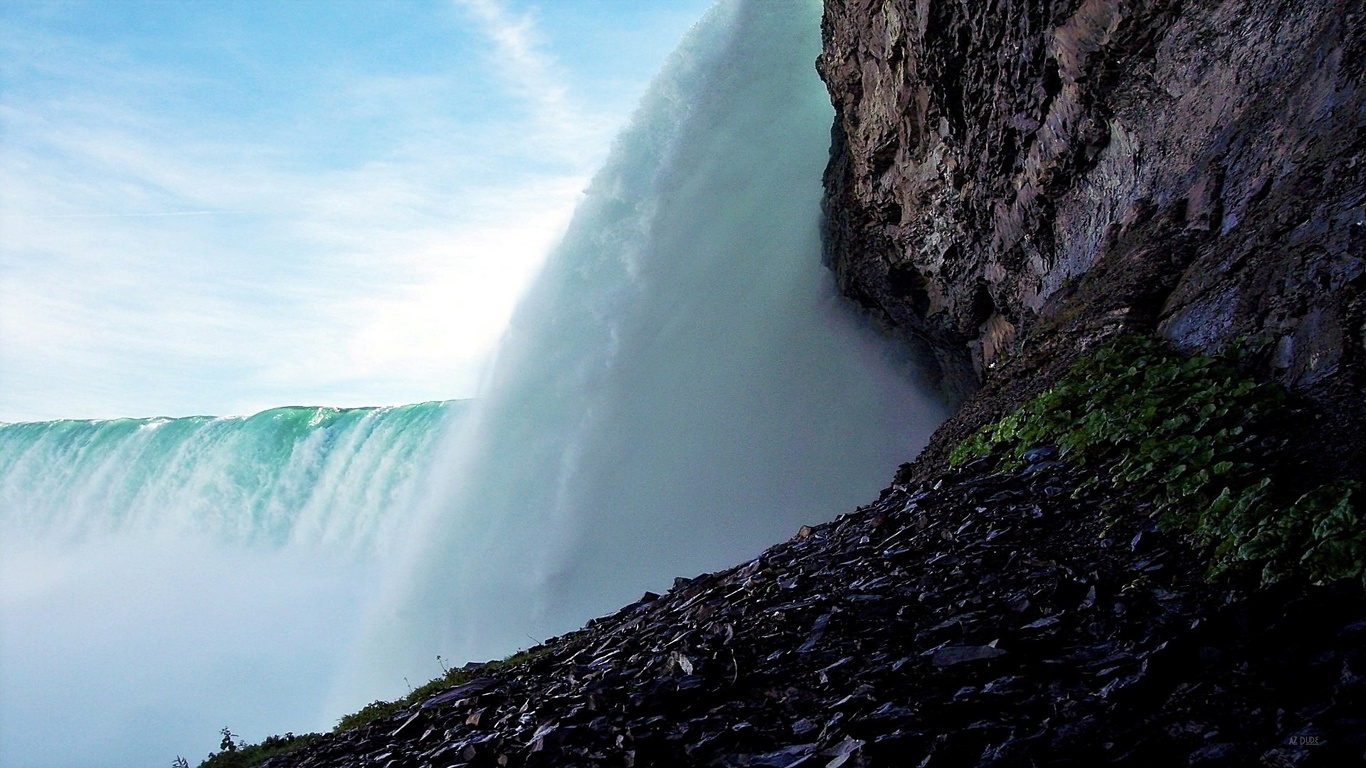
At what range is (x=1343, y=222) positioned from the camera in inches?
217

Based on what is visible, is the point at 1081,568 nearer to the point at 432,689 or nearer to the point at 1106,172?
the point at 432,689

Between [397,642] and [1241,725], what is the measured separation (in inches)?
608

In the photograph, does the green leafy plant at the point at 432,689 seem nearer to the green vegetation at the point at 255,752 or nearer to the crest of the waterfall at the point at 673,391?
the green vegetation at the point at 255,752

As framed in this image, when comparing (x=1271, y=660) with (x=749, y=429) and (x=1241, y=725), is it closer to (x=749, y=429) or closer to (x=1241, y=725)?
(x=1241, y=725)

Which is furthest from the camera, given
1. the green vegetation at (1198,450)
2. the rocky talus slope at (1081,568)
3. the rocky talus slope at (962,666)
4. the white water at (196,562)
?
the white water at (196,562)

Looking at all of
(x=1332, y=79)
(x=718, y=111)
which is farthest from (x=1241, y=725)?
(x=718, y=111)

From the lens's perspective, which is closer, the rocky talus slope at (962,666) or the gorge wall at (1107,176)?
the rocky talus slope at (962,666)

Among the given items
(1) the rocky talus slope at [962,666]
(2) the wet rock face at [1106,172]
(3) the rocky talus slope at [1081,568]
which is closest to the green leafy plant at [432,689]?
(3) the rocky talus slope at [1081,568]

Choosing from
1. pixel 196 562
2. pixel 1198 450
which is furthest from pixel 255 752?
pixel 196 562

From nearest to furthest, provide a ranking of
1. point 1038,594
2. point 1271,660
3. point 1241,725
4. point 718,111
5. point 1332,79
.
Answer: point 1241,725, point 1271,660, point 1038,594, point 1332,79, point 718,111

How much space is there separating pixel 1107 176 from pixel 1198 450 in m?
6.20

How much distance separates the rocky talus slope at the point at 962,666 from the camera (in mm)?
3236

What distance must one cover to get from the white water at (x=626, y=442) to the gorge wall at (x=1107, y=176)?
8.81ft

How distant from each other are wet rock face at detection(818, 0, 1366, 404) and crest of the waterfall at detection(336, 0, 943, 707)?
2.46 meters
